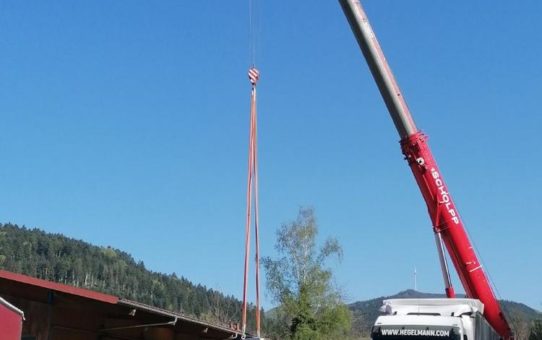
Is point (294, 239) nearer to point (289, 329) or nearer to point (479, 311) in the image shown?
point (289, 329)

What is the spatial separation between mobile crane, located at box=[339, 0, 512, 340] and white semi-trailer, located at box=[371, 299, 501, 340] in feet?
5.69

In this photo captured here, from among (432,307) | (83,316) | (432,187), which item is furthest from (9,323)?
(432,187)

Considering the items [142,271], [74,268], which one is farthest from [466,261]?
[142,271]

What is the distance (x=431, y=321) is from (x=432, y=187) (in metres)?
5.41

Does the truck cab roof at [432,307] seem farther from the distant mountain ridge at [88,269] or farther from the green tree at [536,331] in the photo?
the distant mountain ridge at [88,269]

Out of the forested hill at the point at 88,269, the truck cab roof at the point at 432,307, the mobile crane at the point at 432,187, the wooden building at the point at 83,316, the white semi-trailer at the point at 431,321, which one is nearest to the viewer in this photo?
the wooden building at the point at 83,316

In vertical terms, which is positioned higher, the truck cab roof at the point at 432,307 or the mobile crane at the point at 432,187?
the mobile crane at the point at 432,187

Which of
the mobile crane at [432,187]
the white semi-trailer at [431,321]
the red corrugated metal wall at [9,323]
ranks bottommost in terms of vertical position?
the red corrugated metal wall at [9,323]

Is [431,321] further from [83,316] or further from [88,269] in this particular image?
[88,269]

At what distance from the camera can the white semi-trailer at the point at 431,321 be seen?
18719 millimetres

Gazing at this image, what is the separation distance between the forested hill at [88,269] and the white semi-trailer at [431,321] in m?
113

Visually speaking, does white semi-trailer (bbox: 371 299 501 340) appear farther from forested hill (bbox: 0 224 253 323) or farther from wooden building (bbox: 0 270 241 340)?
forested hill (bbox: 0 224 253 323)

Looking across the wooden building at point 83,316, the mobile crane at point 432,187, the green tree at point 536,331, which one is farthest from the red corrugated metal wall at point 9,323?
the green tree at point 536,331

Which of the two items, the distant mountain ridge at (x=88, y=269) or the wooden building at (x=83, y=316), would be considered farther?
the distant mountain ridge at (x=88, y=269)
